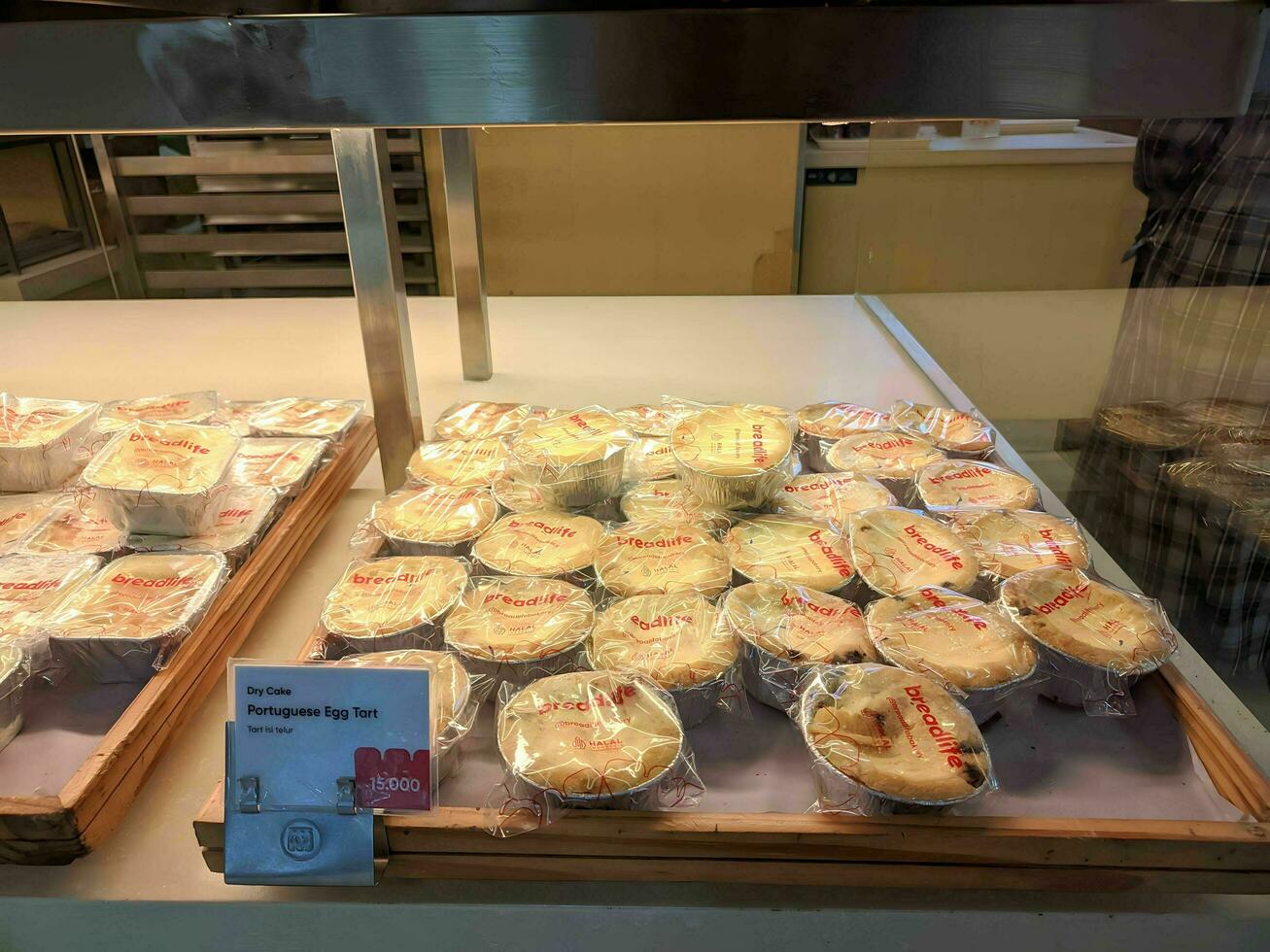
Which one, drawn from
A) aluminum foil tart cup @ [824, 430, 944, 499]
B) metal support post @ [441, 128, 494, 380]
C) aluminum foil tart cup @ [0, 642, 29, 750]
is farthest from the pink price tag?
metal support post @ [441, 128, 494, 380]

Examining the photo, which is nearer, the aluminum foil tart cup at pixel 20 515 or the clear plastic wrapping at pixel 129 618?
the clear plastic wrapping at pixel 129 618

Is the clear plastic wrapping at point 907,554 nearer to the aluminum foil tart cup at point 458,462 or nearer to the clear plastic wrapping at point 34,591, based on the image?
the aluminum foil tart cup at point 458,462

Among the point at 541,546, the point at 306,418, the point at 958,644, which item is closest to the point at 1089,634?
the point at 958,644

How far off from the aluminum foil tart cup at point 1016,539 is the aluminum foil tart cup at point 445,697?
0.68 m

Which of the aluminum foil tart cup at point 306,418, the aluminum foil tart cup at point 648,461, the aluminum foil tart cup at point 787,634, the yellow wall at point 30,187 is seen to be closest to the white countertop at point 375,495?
the aluminum foil tart cup at point 306,418

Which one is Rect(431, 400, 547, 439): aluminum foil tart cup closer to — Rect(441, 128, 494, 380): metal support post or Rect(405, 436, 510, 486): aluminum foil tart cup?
Rect(405, 436, 510, 486): aluminum foil tart cup

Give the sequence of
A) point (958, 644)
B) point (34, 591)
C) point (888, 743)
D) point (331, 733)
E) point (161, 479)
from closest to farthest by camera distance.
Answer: point (331, 733), point (888, 743), point (958, 644), point (34, 591), point (161, 479)

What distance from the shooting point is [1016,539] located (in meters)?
1.13

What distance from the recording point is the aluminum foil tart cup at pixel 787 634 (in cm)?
92

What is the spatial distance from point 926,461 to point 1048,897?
0.72 meters

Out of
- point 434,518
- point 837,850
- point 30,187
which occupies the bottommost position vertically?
point 837,850

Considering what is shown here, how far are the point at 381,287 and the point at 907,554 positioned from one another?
2.68 ft

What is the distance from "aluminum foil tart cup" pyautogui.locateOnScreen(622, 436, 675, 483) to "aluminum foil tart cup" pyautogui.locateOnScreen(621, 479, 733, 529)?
0.9 inches

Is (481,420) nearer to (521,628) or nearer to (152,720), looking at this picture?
(521,628)
